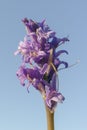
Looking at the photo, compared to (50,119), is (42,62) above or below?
above

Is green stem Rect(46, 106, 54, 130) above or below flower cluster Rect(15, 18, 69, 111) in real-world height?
below

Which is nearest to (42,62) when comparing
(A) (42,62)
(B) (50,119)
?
(A) (42,62)

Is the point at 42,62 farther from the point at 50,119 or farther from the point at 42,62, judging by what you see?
the point at 50,119

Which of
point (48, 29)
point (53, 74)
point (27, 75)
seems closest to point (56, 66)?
point (53, 74)

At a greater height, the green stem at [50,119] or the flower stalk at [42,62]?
the flower stalk at [42,62]

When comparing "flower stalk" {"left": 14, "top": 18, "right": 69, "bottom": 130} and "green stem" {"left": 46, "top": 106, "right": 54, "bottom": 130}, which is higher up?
"flower stalk" {"left": 14, "top": 18, "right": 69, "bottom": 130}

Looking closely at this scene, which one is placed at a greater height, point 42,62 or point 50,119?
point 42,62

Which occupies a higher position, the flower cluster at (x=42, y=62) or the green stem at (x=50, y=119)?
the flower cluster at (x=42, y=62)

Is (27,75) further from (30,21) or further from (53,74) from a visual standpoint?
(30,21)
